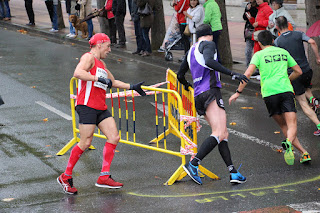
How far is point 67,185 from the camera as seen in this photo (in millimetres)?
6742

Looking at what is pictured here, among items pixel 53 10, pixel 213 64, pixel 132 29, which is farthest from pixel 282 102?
pixel 53 10

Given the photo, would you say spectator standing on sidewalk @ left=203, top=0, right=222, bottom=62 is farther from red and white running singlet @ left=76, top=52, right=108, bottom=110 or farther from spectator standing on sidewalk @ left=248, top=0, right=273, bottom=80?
red and white running singlet @ left=76, top=52, right=108, bottom=110

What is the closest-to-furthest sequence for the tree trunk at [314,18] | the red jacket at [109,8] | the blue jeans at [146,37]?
1. the tree trunk at [314,18]
2. the blue jeans at [146,37]
3. the red jacket at [109,8]

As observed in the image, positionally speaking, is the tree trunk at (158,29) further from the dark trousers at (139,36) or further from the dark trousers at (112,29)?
the dark trousers at (112,29)

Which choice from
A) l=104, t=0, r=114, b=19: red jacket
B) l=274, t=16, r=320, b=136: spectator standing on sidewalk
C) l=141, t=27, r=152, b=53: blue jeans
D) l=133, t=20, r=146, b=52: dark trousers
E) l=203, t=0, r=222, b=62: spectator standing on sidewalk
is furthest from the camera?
l=104, t=0, r=114, b=19: red jacket

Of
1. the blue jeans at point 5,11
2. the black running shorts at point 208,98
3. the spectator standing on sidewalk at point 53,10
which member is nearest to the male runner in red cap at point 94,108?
the black running shorts at point 208,98

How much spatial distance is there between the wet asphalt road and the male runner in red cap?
18 centimetres

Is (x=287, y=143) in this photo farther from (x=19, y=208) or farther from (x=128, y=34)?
(x=128, y=34)

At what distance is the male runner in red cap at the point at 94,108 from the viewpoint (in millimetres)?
6732

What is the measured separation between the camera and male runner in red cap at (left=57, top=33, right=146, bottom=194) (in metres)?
6.73

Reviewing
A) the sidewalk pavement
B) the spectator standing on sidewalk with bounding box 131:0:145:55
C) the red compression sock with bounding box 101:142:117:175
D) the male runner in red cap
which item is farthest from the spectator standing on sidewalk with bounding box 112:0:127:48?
the red compression sock with bounding box 101:142:117:175

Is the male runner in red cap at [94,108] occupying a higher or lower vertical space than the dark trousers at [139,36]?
higher

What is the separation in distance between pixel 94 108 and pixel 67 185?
0.97m

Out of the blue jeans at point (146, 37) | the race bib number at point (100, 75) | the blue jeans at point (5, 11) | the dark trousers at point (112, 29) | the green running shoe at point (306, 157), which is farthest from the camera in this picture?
the blue jeans at point (5, 11)
